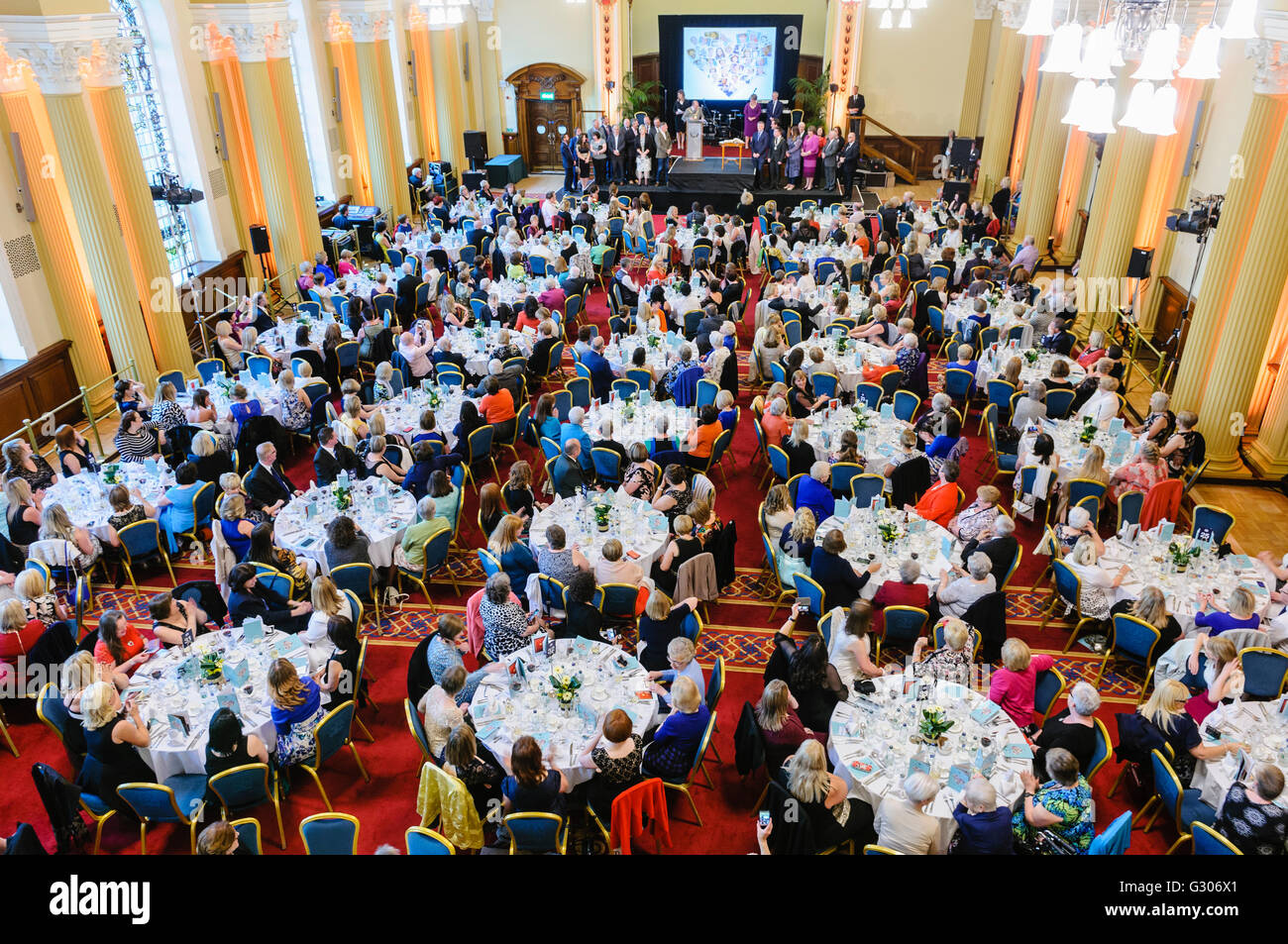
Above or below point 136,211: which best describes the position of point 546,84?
above

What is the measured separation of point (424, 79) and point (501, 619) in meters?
22.4

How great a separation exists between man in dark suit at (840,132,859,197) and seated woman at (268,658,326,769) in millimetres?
20573

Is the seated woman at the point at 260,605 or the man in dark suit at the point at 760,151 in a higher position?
the man in dark suit at the point at 760,151

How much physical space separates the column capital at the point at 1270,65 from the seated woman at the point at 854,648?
7.77 m

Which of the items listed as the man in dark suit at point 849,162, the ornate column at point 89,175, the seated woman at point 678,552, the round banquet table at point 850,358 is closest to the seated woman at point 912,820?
the seated woman at point 678,552

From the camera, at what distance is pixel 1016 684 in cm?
648

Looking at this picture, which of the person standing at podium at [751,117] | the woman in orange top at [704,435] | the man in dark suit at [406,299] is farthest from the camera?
the person standing at podium at [751,117]

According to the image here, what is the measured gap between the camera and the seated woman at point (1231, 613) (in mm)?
7113

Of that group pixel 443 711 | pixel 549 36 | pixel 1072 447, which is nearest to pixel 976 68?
pixel 549 36

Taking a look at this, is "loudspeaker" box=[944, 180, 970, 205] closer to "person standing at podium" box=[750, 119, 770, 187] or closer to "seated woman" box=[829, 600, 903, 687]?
"person standing at podium" box=[750, 119, 770, 187]

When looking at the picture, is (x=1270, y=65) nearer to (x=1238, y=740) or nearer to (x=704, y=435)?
(x=704, y=435)

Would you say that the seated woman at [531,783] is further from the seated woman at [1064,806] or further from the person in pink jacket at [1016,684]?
the person in pink jacket at [1016,684]

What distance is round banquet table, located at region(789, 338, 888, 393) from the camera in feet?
40.5
